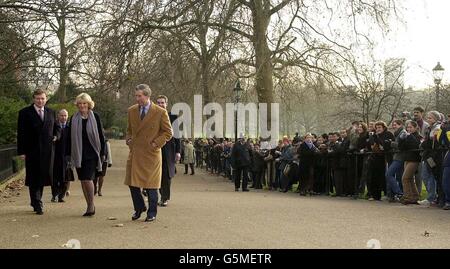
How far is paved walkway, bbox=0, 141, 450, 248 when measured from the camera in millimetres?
7102

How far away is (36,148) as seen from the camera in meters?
10.0

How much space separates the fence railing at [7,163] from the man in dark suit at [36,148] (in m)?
8.60

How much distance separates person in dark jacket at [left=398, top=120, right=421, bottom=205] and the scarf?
6.53 metres

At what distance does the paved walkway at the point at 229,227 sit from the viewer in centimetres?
710

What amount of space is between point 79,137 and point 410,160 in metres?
6.99

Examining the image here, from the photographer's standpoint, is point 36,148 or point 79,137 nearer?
point 79,137

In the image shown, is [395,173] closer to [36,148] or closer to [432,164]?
[432,164]

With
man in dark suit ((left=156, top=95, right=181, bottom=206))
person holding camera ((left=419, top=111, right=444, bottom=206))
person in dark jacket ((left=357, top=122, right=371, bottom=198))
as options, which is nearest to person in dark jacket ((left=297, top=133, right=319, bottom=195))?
person in dark jacket ((left=357, top=122, right=371, bottom=198))

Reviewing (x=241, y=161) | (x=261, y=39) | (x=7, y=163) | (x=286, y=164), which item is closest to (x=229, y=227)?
(x=286, y=164)

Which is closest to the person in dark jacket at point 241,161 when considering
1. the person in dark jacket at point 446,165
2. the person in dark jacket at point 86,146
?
the person in dark jacket at point 446,165

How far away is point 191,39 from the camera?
78.6 feet

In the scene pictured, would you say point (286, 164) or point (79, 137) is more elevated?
point (79, 137)
